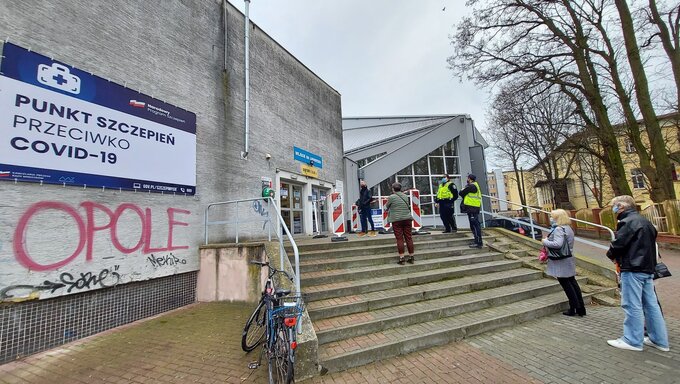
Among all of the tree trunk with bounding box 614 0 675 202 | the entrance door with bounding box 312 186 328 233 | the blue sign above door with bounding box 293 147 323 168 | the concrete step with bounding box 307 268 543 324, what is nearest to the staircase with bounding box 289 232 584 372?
the concrete step with bounding box 307 268 543 324

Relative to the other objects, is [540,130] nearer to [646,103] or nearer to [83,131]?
[646,103]

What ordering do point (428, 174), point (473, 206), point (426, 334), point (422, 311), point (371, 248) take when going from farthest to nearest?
point (428, 174) → point (473, 206) → point (371, 248) → point (422, 311) → point (426, 334)

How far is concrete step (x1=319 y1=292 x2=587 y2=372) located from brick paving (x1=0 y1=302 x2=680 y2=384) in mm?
98

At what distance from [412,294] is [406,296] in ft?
0.41

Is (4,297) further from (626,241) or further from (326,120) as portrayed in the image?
(326,120)

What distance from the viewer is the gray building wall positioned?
4602 mm

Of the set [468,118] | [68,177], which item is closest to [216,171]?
[68,177]

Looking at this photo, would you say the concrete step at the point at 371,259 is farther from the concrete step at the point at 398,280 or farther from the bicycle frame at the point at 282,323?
the bicycle frame at the point at 282,323

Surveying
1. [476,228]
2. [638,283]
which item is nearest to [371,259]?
[476,228]

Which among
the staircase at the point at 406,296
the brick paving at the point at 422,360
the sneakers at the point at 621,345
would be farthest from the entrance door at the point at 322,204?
the sneakers at the point at 621,345

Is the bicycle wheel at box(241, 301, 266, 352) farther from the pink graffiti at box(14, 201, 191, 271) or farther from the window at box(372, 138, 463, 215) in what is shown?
the window at box(372, 138, 463, 215)

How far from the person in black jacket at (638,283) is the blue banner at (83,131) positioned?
758 centimetres

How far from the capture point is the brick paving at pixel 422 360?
3.42m

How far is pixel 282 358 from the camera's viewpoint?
3.24 metres
